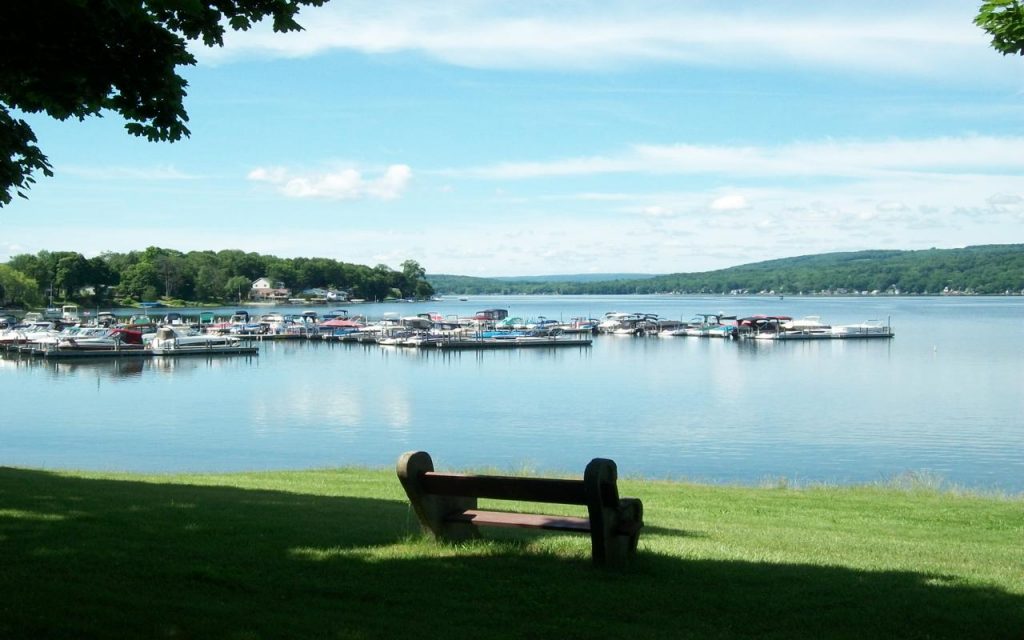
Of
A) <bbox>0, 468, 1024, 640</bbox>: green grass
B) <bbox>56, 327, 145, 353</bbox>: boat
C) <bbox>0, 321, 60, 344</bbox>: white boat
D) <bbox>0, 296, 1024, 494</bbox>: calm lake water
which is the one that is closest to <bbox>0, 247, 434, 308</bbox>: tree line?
<bbox>0, 321, 60, 344</bbox>: white boat

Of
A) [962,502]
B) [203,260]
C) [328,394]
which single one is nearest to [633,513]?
[962,502]

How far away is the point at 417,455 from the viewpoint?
695 cm

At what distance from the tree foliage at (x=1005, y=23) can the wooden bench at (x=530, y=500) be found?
5130 millimetres

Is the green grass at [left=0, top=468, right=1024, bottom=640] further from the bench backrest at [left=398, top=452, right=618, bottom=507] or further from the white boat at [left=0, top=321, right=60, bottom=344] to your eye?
the white boat at [left=0, top=321, right=60, bottom=344]

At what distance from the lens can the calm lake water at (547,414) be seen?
89.8 feet

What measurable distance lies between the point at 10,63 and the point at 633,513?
17.2 ft

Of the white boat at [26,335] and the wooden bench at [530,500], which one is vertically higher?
the wooden bench at [530,500]

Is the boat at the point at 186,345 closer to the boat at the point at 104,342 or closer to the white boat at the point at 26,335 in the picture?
the boat at the point at 104,342

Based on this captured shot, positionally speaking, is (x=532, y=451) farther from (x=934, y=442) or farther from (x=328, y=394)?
→ (x=328, y=394)

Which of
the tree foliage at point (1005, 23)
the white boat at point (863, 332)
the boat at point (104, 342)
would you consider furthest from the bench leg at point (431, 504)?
the white boat at point (863, 332)

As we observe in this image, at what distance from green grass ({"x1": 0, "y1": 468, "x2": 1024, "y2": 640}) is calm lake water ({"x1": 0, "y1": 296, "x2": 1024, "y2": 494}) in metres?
14.9

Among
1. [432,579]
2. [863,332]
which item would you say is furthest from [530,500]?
[863,332]

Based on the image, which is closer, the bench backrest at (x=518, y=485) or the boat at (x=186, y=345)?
the bench backrest at (x=518, y=485)

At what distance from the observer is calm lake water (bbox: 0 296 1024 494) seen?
89.8ft
